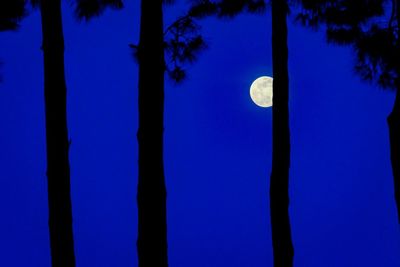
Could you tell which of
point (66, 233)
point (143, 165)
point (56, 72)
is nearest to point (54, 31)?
point (56, 72)

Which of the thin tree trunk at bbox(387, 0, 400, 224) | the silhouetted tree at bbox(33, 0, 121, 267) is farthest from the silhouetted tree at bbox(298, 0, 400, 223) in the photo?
the silhouetted tree at bbox(33, 0, 121, 267)

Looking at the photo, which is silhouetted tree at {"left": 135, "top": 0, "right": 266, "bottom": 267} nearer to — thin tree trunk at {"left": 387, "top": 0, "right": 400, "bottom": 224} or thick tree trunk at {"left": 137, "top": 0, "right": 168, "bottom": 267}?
thick tree trunk at {"left": 137, "top": 0, "right": 168, "bottom": 267}

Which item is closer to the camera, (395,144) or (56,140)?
(56,140)

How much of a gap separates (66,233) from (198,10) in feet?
12.4

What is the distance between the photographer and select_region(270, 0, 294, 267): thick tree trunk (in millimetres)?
5504

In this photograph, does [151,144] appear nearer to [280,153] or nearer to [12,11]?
[280,153]

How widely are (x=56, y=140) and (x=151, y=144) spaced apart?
100cm

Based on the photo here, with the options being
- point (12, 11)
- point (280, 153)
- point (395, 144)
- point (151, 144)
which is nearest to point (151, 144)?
point (151, 144)

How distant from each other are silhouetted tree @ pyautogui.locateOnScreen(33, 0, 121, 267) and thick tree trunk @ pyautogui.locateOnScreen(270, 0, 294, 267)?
227 centimetres

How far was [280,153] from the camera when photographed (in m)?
5.76

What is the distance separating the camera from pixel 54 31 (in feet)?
18.0

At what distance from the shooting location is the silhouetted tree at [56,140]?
16.1 feet

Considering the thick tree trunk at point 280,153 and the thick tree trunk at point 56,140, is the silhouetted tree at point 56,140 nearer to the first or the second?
the thick tree trunk at point 56,140

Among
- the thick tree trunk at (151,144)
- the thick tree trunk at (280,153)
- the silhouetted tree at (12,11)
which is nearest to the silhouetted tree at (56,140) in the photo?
the thick tree trunk at (151,144)
